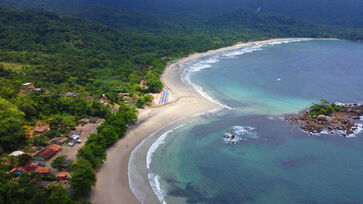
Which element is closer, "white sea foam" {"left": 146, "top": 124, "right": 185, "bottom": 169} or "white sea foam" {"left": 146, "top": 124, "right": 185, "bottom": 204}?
"white sea foam" {"left": 146, "top": 124, "right": 185, "bottom": 204}

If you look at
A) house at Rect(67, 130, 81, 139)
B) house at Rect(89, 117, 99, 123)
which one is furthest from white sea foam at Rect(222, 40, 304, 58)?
house at Rect(67, 130, 81, 139)

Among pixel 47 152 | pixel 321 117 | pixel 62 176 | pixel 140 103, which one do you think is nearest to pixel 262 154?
pixel 321 117

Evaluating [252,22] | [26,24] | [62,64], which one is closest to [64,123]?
[62,64]

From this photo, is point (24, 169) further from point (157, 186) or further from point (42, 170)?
point (157, 186)

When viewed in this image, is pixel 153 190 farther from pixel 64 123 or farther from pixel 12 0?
pixel 12 0

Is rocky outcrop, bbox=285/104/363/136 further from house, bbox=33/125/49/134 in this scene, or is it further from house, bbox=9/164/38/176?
house, bbox=33/125/49/134

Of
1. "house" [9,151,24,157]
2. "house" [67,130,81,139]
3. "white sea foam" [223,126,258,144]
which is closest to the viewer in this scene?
"house" [9,151,24,157]

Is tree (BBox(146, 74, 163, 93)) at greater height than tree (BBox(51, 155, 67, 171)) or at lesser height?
greater

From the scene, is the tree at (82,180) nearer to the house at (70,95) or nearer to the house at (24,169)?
the house at (24,169)
